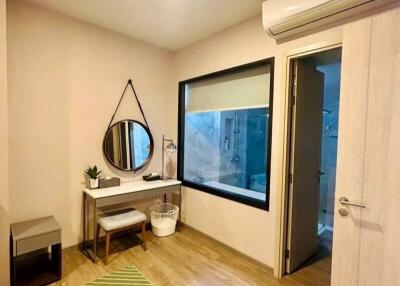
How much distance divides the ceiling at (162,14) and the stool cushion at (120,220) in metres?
2.23

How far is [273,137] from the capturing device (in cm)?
229

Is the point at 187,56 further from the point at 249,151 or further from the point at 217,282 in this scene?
the point at 217,282

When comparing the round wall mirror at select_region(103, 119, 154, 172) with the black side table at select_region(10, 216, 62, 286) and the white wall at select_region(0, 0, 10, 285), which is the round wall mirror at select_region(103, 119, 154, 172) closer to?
the black side table at select_region(10, 216, 62, 286)

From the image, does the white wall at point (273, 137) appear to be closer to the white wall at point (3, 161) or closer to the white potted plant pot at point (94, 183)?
the white potted plant pot at point (94, 183)

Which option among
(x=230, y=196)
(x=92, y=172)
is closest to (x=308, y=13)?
(x=230, y=196)

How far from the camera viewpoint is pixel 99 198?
95.7 inches

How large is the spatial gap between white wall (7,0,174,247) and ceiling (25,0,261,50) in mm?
180

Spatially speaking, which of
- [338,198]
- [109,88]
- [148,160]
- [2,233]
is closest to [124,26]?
[109,88]

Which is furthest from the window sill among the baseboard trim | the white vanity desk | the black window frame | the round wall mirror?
the round wall mirror

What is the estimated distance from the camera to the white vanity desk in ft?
8.17

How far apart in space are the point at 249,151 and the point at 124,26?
214cm

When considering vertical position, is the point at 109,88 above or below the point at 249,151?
above

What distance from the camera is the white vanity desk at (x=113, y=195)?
8.17 feet

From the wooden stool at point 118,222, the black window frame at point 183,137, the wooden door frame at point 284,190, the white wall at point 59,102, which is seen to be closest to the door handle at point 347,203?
the wooden door frame at point 284,190
